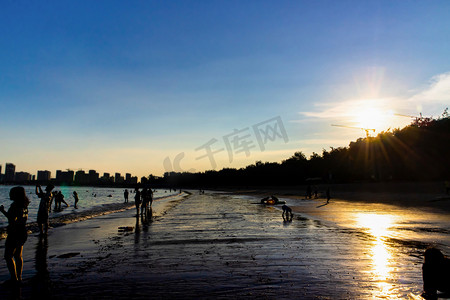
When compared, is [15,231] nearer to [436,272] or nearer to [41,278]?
[41,278]

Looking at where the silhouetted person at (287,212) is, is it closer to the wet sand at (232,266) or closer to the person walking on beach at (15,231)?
the wet sand at (232,266)

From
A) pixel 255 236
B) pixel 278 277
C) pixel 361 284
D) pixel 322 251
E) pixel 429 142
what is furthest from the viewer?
pixel 429 142

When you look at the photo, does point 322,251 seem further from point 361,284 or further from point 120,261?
point 120,261

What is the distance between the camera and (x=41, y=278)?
26.3 feet

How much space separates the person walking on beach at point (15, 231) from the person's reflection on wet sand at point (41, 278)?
438mm

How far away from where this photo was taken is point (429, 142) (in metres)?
63.4

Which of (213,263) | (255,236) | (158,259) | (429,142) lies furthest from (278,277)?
(429,142)

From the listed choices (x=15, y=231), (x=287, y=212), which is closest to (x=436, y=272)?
(x=15, y=231)

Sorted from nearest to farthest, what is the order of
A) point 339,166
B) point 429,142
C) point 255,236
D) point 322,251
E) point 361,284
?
1. point 361,284
2. point 322,251
3. point 255,236
4. point 429,142
5. point 339,166

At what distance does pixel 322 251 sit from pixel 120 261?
6439 millimetres

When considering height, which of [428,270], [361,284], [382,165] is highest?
[382,165]

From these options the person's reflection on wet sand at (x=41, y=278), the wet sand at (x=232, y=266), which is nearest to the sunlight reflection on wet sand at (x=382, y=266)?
the wet sand at (x=232, y=266)

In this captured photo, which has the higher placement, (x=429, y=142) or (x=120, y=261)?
(x=429, y=142)

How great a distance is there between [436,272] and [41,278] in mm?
8715
